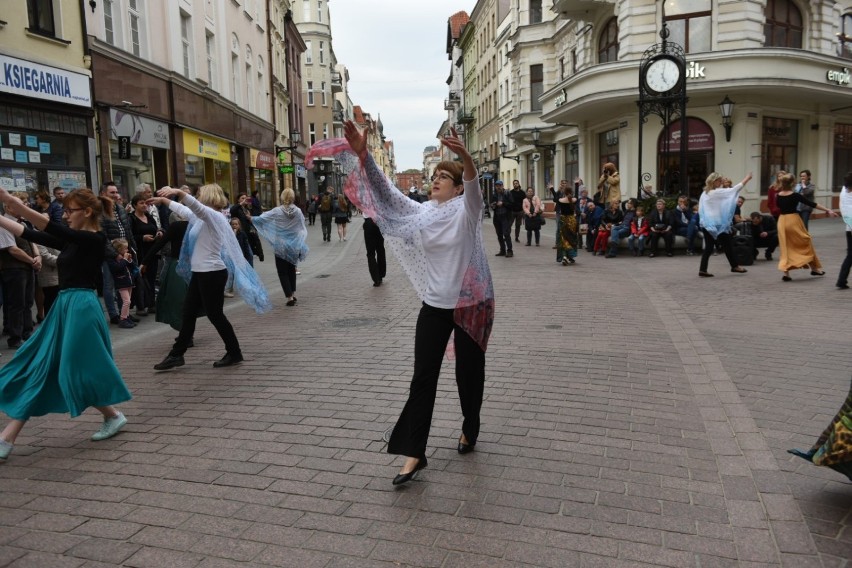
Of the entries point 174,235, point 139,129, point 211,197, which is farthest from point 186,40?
point 211,197

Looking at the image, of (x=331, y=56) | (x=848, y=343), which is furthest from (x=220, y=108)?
(x=331, y=56)

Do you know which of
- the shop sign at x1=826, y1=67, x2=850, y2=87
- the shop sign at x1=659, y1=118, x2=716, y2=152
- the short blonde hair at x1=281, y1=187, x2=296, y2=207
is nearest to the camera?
the short blonde hair at x1=281, y1=187, x2=296, y2=207

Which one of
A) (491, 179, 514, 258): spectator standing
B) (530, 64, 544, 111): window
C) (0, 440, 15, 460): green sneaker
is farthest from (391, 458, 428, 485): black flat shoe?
(530, 64, 544, 111): window

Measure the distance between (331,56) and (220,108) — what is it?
5666cm

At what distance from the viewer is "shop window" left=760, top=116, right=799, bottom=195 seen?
2612cm

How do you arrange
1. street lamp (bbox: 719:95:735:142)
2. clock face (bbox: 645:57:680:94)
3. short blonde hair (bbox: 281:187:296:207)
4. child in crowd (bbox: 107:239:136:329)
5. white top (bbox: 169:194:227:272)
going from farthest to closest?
street lamp (bbox: 719:95:735:142)
clock face (bbox: 645:57:680:94)
short blonde hair (bbox: 281:187:296:207)
child in crowd (bbox: 107:239:136:329)
white top (bbox: 169:194:227:272)

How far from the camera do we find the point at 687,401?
5.22m

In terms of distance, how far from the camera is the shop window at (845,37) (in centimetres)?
2891

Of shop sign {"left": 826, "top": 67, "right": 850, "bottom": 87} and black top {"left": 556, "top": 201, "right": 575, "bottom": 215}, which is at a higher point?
shop sign {"left": 826, "top": 67, "right": 850, "bottom": 87}

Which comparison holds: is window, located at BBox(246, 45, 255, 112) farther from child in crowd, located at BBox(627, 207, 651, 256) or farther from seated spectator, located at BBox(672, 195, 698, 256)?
seated spectator, located at BBox(672, 195, 698, 256)

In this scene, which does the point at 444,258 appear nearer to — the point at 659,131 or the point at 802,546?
the point at 802,546

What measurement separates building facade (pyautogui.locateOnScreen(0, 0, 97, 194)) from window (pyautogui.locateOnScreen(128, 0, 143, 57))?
10.7 feet

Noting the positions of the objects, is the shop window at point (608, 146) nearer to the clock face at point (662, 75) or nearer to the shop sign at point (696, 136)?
the shop sign at point (696, 136)

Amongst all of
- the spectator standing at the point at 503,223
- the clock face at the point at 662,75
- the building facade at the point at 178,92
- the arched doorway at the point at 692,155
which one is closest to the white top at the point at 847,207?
the spectator standing at the point at 503,223
